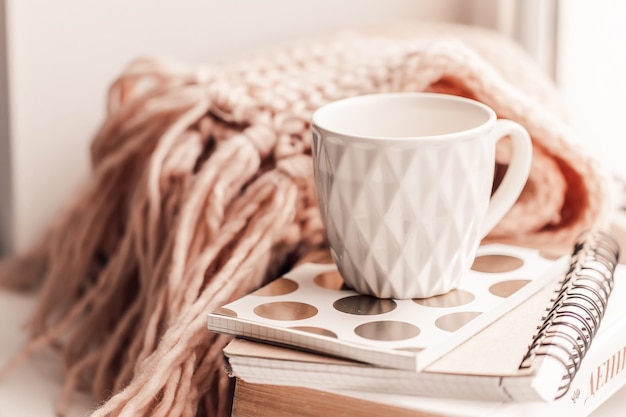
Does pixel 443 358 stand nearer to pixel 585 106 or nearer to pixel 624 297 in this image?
pixel 624 297

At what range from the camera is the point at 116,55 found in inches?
34.5

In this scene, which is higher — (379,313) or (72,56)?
(72,56)

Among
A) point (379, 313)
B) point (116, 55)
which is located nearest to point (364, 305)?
point (379, 313)

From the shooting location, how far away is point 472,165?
1.63 feet

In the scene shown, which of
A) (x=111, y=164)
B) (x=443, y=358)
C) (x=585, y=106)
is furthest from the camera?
(x=585, y=106)

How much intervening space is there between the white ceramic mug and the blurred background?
1.03ft

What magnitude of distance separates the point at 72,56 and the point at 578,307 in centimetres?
58

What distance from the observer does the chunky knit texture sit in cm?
55

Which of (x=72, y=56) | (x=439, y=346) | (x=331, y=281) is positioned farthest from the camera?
(x=72, y=56)

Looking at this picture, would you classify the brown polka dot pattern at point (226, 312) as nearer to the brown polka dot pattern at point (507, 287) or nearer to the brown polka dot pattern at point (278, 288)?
the brown polka dot pattern at point (278, 288)

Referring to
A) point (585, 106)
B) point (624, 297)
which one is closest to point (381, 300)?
point (624, 297)

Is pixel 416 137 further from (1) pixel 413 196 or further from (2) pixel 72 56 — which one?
(2) pixel 72 56

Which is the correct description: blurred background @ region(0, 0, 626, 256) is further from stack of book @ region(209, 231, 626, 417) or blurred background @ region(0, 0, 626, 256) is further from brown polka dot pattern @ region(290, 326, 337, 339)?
brown polka dot pattern @ region(290, 326, 337, 339)

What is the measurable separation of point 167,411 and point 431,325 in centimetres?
17
